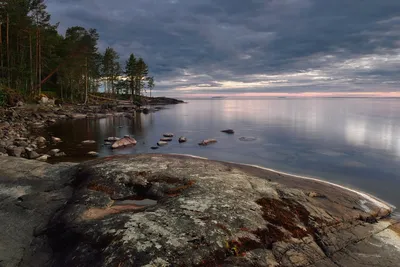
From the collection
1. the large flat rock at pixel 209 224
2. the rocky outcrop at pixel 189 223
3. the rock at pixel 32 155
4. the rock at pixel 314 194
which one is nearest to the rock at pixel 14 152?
the rock at pixel 32 155

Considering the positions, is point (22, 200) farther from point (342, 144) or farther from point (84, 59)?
point (84, 59)

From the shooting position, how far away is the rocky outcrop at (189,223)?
6.64m

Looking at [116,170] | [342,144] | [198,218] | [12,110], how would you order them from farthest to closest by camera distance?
[12,110]
[342,144]
[116,170]
[198,218]

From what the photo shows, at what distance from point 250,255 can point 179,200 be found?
320cm

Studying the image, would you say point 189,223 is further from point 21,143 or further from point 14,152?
point 21,143

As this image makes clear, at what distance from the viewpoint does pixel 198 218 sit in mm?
7938

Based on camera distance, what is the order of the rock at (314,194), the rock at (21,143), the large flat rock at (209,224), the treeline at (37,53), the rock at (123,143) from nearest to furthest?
the large flat rock at (209,224), the rock at (314,194), the rock at (21,143), the rock at (123,143), the treeline at (37,53)

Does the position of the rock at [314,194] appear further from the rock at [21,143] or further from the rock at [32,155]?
the rock at [21,143]

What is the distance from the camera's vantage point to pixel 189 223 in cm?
764

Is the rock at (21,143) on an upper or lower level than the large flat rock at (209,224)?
upper

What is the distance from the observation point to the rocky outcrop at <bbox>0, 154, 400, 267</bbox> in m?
6.64

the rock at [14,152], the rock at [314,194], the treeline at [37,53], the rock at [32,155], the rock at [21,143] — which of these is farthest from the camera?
the treeline at [37,53]

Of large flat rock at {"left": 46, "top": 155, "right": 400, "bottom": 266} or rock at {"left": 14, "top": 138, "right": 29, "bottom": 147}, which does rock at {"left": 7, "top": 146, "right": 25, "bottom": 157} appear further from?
large flat rock at {"left": 46, "top": 155, "right": 400, "bottom": 266}

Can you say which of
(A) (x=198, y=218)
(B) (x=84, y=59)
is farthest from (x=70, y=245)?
(B) (x=84, y=59)
